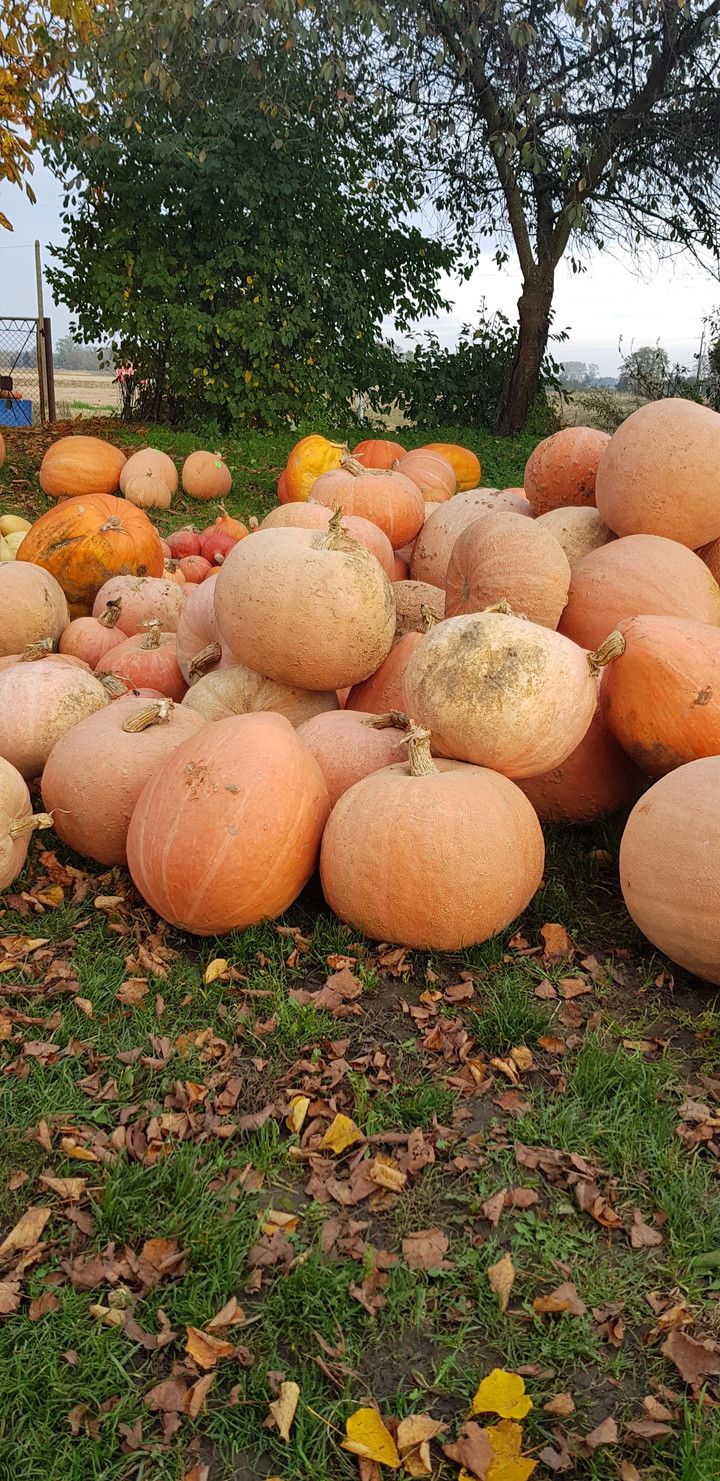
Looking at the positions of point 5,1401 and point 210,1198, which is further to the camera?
point 210,1198

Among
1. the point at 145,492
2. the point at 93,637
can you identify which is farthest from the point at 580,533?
the point at 145,492

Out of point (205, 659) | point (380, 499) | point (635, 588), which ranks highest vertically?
point (380, 499)

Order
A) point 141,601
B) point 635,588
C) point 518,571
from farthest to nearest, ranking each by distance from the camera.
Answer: point 141,601 < point 635,588 < point 518,571

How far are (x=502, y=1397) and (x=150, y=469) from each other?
844 cm

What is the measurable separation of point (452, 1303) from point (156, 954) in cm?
149

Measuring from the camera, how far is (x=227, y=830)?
3.10 m

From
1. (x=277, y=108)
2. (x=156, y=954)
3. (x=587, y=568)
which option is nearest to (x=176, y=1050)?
(x=156, y=954)

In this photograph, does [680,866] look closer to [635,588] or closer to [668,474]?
[635,588]

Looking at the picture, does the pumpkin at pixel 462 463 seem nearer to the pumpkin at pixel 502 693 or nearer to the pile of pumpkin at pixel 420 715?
the pile of pumpkin at pixel 420 715

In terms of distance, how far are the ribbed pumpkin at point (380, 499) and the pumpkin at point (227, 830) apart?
6.89 feet

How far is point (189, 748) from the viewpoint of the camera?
331 cm

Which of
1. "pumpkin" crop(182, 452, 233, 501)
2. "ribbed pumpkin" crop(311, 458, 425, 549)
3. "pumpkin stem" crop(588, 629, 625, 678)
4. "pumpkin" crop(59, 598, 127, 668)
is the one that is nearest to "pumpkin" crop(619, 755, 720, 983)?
"pumpkin stem" crop(588, 629, 625, 678)

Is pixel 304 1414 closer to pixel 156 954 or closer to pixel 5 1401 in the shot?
pixel 5 1401

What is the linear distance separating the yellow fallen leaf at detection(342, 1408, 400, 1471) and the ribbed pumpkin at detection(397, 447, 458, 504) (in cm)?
626
